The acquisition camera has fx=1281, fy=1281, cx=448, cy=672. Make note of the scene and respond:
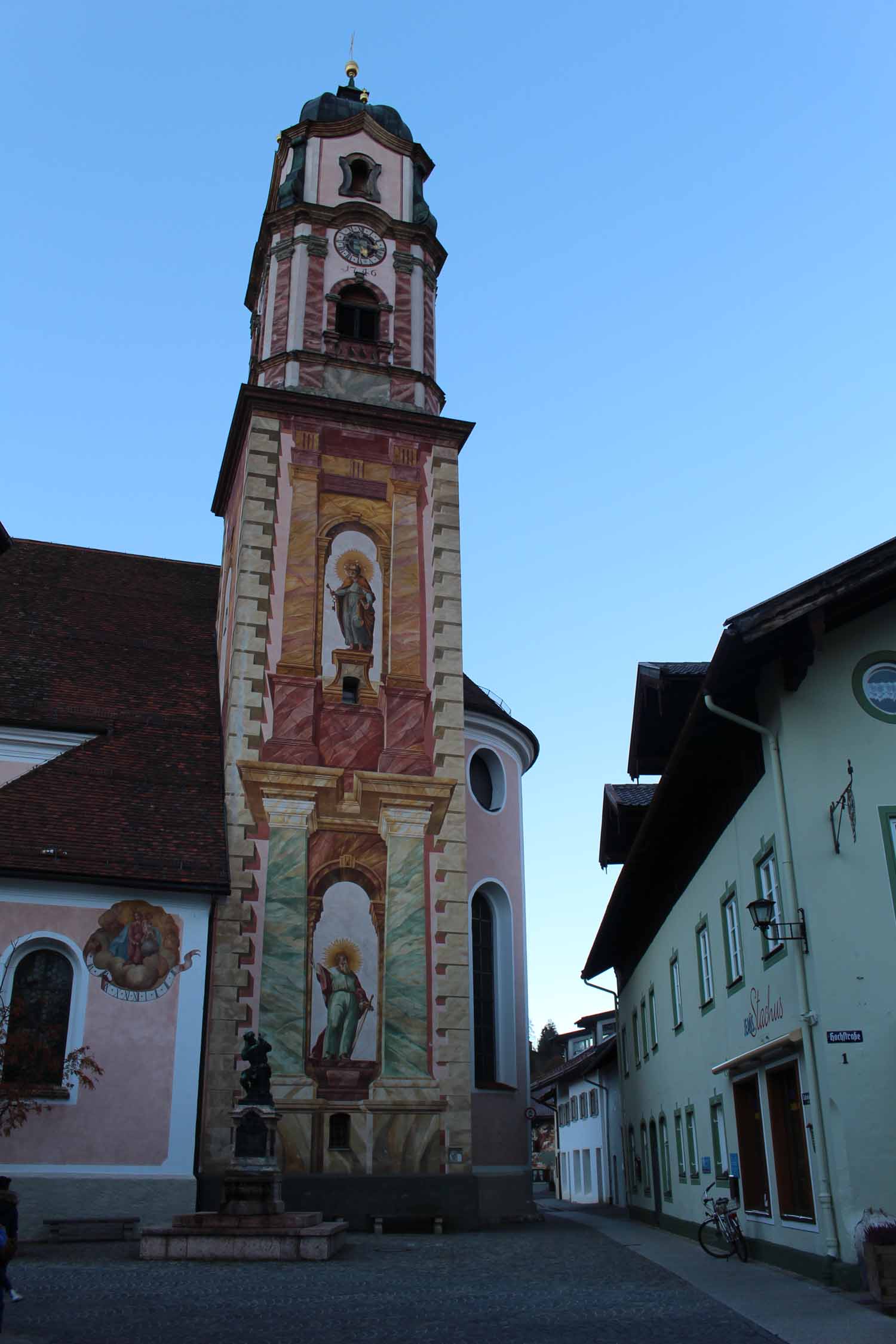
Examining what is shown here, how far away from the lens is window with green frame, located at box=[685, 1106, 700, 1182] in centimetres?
2050

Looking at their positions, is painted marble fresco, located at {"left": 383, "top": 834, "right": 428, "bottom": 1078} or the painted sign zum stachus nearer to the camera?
the painted sign zum stachus

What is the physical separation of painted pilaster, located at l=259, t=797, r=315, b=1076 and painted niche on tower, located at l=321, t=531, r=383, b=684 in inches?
123

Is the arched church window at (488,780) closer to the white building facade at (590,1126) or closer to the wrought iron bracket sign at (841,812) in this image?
the white building facade at (590,1126)

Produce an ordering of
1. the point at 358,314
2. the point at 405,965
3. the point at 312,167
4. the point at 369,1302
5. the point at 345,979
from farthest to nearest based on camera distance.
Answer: the point at 312,167 → the point at 358,314 → the point at 405,965 → the point at 345,979 → the point at 369,1302

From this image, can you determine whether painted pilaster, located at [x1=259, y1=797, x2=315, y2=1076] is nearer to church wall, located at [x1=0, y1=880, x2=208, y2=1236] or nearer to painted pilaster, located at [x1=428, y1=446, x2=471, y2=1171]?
church wall, located at [x1=0, y1=880, x2=208, y2=1236]

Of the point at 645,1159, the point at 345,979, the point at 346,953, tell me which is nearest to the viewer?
the point at 345,979

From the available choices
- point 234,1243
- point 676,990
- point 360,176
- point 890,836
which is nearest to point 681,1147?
point 676,990

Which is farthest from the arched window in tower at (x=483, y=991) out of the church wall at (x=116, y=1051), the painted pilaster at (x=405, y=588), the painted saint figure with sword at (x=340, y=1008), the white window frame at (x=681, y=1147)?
the church wall at (x=116, y=1051)

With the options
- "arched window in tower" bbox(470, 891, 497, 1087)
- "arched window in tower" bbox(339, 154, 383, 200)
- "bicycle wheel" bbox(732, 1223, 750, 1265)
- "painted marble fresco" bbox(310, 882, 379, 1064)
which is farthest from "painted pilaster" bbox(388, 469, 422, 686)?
"bicycle wheel" bbox(732, 1223, 750, 1265)

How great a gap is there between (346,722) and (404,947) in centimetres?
448

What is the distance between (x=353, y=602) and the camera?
26094 millimetres

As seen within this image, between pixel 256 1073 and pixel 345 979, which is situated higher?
pixel 345 979

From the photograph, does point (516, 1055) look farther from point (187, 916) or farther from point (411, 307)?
point (411, 307)

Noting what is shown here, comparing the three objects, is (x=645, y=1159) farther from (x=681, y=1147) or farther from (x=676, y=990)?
(x=676, y=990)
